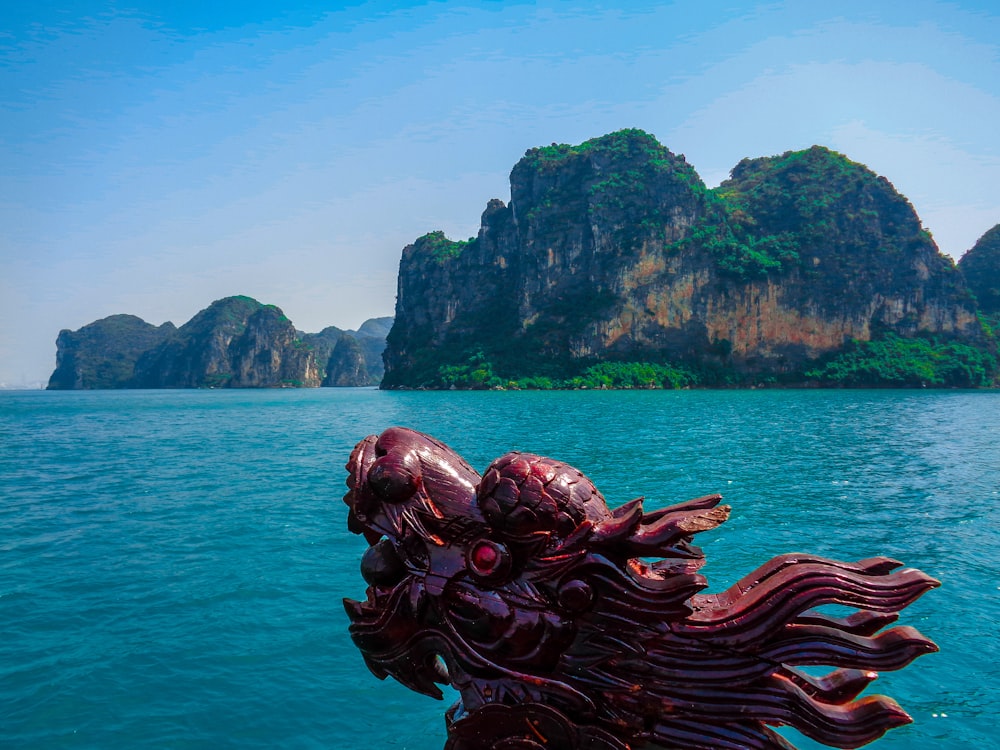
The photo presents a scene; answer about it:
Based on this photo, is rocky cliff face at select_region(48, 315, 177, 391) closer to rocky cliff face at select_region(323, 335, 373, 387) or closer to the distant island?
the distant island

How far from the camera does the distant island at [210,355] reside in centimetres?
15762

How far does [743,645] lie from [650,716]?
0.36 m

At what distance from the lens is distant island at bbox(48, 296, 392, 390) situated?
15762cm

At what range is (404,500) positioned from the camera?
2105 millimetres

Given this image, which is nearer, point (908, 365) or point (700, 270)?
point (908, 365)

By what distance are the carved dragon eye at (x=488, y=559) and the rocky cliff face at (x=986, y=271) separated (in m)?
115

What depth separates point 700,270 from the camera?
294 ft

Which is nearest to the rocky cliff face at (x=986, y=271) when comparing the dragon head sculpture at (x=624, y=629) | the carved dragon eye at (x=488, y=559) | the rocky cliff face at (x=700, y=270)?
the rocky cliff face at (x=700, y=270)

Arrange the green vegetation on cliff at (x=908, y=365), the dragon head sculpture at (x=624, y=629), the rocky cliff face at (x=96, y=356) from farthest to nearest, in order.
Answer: the rocky cliff face at (x=96, y=356) → the green vegetation on cliff at (x=908, y=365) → the dragon head sculpture at (x=624, y=629)

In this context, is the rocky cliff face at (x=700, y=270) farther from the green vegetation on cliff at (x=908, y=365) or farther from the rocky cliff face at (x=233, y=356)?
the rocky cliff face at (x=233, y=356)

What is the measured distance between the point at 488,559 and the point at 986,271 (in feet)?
389

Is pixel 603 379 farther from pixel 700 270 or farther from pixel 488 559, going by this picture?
pixel 488 559

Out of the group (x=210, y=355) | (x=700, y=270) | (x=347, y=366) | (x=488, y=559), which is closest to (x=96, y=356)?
(x=210, y=355)

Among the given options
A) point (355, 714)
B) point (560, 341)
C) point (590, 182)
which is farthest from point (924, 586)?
point (590, 182)
